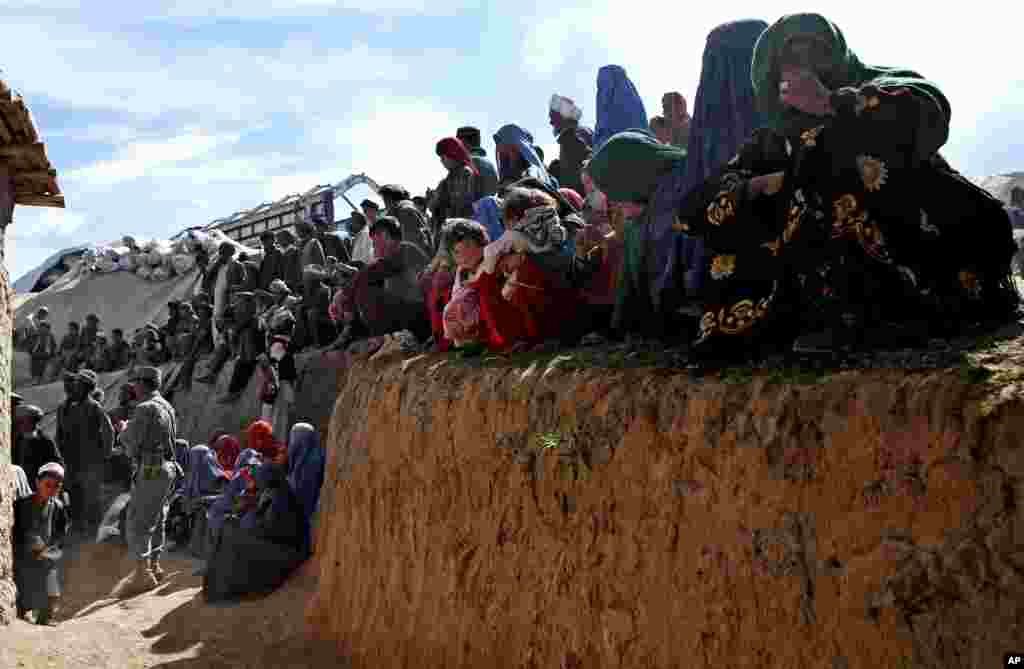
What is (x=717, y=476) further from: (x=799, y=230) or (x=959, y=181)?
(x=959, y=181)

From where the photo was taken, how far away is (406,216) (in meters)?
12.9

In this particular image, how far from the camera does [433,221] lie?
40.4 feet

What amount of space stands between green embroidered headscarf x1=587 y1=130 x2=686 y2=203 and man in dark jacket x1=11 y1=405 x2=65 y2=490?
781 cm

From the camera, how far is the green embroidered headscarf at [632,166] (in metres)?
6.66

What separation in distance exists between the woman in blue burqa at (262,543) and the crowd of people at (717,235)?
26 mm

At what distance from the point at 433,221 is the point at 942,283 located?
813cm

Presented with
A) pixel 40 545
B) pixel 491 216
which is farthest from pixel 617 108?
pixel 40 545

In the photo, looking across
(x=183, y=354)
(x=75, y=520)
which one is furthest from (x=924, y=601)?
(x=183, y=354)

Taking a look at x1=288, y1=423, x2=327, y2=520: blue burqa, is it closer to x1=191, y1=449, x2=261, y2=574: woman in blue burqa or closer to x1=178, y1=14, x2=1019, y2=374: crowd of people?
x1=191, y1=449, x2=261, y2=574: woman in blue burqa

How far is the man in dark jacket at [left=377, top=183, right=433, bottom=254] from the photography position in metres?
12.8

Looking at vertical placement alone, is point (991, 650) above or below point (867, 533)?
below

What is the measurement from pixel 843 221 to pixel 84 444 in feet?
38.2

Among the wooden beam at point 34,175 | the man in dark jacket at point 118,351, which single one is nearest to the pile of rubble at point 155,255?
the man in dark jacket at point 118,351

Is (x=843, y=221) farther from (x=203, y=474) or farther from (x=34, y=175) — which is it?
(x=203, y=474)
